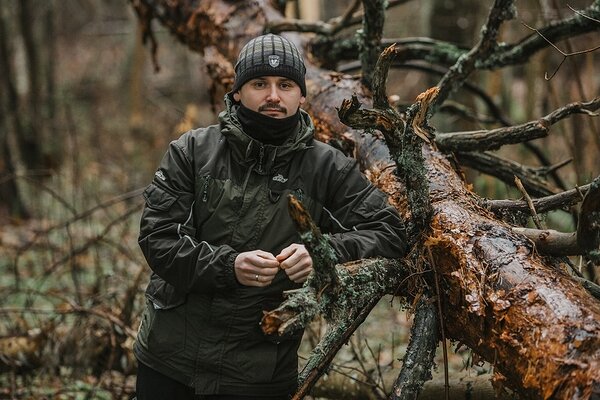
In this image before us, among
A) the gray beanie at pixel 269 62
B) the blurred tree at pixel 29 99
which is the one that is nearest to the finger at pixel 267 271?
the gray beanie at pixel 269 62

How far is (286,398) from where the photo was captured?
113 inches

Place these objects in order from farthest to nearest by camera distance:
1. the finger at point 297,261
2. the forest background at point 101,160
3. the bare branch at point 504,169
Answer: the forest background at point 101,160, the bare branch at point 504,169, the finger at point 297,261

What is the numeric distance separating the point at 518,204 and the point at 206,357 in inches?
58.5

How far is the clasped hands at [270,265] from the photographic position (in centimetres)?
250

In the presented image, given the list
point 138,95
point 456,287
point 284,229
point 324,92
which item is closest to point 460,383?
point 456,287

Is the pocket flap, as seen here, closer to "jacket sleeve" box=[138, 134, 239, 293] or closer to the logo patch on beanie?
"jacket sleeve" box=[138, 134, 239, 293]

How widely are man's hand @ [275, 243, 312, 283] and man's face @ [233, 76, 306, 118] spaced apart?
2.03 ft

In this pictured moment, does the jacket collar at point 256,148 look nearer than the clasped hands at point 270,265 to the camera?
No

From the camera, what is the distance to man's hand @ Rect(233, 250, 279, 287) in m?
2.50

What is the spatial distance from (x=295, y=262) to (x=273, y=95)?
739 mm

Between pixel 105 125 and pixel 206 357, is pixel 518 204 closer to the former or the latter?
pixel 206 357

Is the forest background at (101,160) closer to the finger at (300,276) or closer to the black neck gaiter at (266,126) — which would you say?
the finger at (300,276)

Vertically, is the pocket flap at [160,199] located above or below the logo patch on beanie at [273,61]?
below

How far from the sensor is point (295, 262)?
2.51 meters
